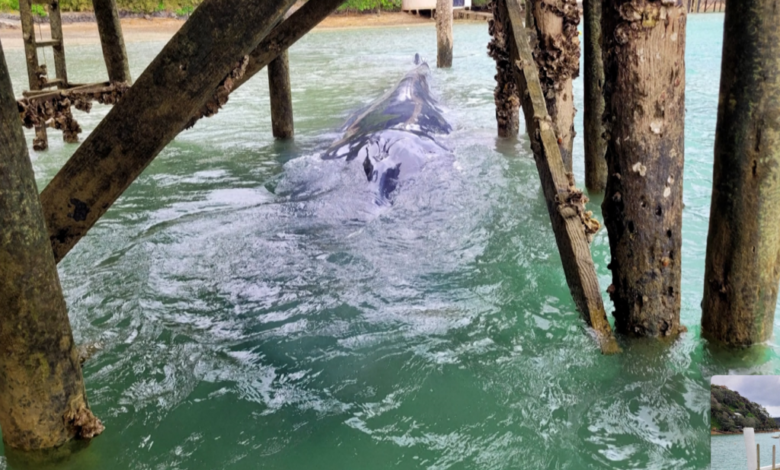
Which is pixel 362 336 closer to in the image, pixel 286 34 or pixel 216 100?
pixel 216 100

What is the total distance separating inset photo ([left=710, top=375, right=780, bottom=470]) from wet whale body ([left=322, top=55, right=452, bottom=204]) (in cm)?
442

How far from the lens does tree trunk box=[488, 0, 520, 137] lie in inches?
227

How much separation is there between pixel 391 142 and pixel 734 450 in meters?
5.62

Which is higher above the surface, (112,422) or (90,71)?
(90,71)

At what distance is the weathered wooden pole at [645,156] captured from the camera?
2.82 meters

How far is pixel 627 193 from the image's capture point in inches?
119

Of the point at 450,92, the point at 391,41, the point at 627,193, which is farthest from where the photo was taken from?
the point at 391,41

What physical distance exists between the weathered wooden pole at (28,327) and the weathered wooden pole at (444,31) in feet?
42.2

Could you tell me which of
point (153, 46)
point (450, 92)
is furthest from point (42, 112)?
point (153, 46)

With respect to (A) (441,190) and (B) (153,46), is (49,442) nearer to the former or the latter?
(A) (441,190)

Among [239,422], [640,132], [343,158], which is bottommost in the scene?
[239,422]

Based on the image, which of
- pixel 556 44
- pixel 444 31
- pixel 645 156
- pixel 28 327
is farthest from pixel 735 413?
pixel 444 31

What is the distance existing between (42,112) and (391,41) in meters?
19.3

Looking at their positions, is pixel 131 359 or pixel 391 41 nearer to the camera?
pixel 131 359
